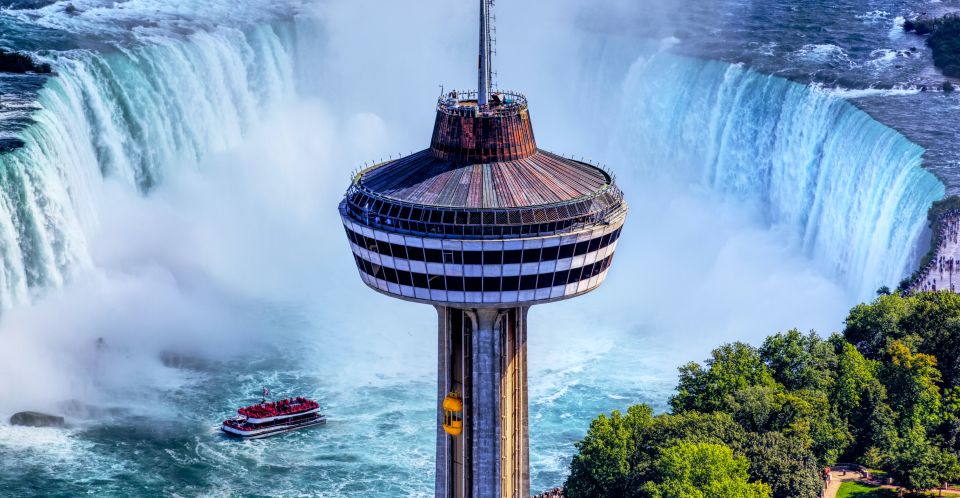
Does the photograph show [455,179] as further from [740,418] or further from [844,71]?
[844,71]

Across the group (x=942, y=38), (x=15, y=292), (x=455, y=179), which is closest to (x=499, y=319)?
(x=455, y=179)

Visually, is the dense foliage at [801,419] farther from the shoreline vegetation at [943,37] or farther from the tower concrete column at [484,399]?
the shoreline vegetation at [943,37]

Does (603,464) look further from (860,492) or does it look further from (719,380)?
(860,492)

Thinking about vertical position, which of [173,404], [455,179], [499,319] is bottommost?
[173,404]

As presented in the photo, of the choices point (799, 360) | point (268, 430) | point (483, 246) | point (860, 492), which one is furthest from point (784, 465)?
point (268, 430)

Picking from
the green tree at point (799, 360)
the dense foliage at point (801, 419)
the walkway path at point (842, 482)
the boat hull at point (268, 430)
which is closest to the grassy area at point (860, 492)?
the walkway path at point (842, 482)

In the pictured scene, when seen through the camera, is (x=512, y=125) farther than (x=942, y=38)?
No
